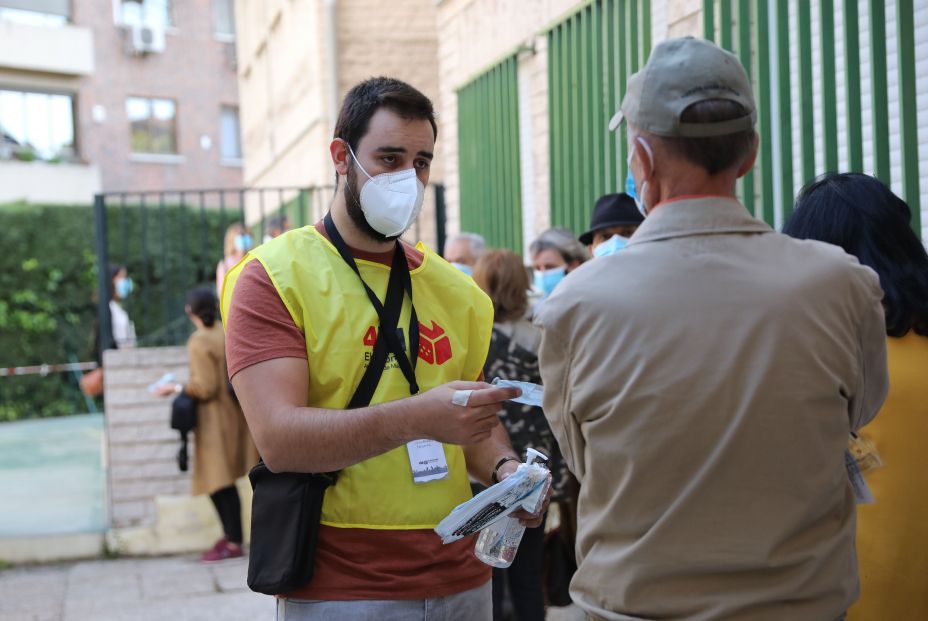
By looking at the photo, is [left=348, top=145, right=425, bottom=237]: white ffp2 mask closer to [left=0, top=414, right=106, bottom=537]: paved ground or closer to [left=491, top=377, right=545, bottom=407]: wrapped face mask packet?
[left=491, top=377, right=545, bottom=407]: wrapped face mask packet

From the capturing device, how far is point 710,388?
1.69 metres

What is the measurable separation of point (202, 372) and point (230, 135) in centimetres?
Answer: 2453

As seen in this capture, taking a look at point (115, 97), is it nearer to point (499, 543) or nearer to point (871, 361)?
point (499, 543)

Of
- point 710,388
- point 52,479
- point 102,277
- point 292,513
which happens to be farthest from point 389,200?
point 52,479

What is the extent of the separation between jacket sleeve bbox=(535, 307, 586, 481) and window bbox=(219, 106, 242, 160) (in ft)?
100.0

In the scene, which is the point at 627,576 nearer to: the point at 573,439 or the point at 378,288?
the point at 573,439

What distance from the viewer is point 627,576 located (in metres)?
1.73

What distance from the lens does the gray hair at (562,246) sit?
6180 mm

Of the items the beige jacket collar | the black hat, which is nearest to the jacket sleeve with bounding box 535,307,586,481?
the beige jacket collar

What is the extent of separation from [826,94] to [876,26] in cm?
38

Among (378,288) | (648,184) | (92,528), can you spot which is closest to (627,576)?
(648,184)

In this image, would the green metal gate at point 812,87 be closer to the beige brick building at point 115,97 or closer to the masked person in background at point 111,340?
the masked person in background at point 111,340

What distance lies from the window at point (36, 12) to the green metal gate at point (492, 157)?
20484 mm

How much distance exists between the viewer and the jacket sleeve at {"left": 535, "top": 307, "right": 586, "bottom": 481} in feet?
5.87
